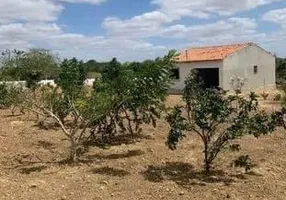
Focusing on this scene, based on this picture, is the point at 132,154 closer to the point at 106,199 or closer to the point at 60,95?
the point at 60,95

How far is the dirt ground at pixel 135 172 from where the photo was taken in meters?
8.55

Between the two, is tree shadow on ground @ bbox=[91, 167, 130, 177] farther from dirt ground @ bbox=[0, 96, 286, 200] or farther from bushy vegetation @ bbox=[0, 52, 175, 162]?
bushy vegetation @ bbox=[0, 52, 175, 162]

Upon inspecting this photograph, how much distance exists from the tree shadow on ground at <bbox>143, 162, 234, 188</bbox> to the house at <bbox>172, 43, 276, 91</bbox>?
787 inches

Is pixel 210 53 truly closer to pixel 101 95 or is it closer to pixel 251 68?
pixel 251 68

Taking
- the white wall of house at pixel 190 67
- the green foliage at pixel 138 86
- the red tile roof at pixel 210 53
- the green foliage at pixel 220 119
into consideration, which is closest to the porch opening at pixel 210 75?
the white wall of house at pixel 190 67

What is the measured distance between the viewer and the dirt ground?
336 inches

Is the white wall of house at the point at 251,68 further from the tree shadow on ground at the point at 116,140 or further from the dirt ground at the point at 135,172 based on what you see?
the dirt ground at the point at 135,172

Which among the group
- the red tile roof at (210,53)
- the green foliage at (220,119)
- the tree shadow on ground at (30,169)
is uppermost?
the red tile roof at (210,53)

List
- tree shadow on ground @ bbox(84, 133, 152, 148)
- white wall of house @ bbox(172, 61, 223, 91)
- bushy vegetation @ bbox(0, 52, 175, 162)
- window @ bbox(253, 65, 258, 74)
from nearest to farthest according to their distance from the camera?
bushy vegetation @ bbox(0, 52, 175, 162) < tree shadow on ground @ bbox(84, 133, 152, 148) < white wall of house @ bbox(172, 61, 223, 91) < window @ bbox(253, 65, 258, 74)

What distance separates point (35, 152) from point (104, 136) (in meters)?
2.27

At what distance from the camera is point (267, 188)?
356 inches

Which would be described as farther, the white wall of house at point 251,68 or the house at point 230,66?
the white wall of house at point 251,68

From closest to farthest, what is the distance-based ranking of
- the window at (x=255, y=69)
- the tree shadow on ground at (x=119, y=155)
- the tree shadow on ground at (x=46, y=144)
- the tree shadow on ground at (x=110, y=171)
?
the tree shadow on ground at (x=110, y=171) → the tree shadow on ground at (x=119, y=155) → the tree shadow on ground at (x=46, y=144) → the window at (x=255, y=69)

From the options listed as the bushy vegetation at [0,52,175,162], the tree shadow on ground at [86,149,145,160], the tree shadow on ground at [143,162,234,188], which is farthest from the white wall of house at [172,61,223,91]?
the tree shadow on ground at [143,162,234,188]
